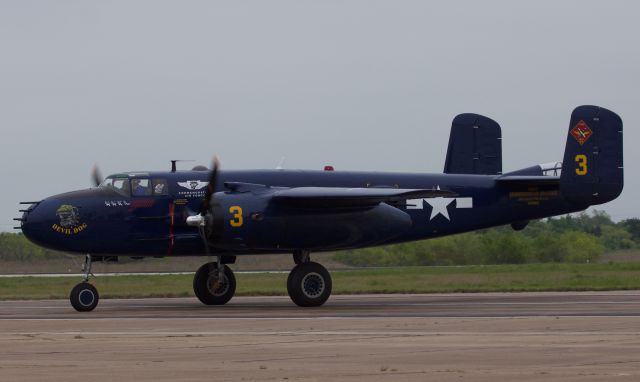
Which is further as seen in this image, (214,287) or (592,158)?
(592,158)

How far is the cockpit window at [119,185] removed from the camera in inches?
1177

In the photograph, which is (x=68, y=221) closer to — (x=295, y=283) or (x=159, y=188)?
(x=159, y=188)

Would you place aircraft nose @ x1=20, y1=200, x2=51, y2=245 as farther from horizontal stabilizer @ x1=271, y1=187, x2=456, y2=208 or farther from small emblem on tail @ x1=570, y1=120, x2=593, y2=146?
small emblem on tail @ x1=570, y1=120, x2=593, y2=146

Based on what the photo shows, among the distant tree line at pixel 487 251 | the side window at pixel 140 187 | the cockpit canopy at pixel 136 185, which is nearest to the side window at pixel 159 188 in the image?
the cockpit canopy at pixel 136 185

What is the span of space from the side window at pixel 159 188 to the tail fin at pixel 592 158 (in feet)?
37.9

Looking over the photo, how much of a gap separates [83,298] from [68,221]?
2030 mm

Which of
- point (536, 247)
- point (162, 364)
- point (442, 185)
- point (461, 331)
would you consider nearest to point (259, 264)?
point (536, 247)

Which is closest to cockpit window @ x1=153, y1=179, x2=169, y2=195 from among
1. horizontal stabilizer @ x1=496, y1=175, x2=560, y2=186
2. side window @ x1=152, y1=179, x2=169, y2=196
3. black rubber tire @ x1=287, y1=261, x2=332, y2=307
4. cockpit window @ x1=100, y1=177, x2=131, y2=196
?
side window @ x1=152, y1=179, x2=169, y2=196

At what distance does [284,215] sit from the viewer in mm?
29359

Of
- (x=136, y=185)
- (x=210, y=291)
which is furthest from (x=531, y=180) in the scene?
(x=136, y=185)

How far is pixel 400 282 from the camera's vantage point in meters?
43.9

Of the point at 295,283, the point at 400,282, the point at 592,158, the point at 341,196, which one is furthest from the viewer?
the point at 400,282

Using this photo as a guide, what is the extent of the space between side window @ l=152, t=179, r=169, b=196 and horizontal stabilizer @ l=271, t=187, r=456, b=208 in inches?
122

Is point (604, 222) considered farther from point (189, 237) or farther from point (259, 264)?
point (189, 237)
